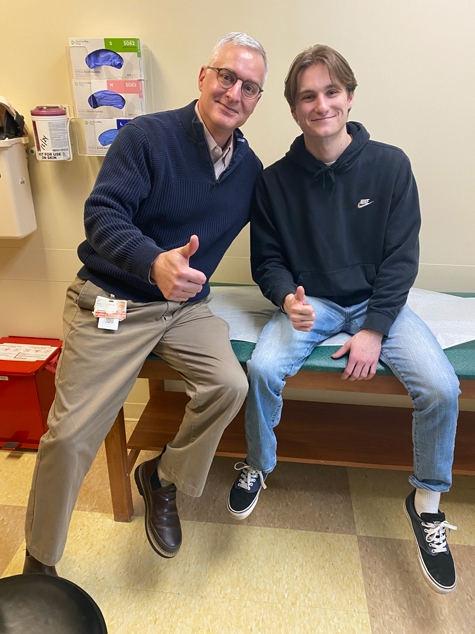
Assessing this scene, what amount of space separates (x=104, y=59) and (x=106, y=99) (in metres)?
0.13

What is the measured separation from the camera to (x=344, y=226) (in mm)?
1448

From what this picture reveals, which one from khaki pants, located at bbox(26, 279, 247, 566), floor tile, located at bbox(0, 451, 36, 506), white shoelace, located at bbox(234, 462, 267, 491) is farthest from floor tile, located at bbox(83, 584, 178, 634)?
floor tile, located at bbox(0, 451, 36, 506)

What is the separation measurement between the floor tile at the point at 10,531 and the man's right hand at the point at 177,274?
1.00 m

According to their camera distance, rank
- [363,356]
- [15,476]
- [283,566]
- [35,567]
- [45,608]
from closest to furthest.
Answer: [45,608]
[35,567]
[363,356]
[283,566]
[15,476]

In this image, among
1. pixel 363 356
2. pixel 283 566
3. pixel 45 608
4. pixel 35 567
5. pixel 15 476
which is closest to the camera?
pixel 45 608

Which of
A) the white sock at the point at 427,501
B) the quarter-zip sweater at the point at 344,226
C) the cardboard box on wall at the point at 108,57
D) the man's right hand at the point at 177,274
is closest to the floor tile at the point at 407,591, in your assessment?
the white sock at the point at 427,501

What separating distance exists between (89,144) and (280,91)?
715mm

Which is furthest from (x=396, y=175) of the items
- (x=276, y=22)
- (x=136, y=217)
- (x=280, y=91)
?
(x=136, y=217)

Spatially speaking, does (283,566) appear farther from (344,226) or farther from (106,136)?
(106,136)

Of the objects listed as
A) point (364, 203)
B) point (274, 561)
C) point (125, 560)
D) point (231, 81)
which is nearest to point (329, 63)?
point (231, 81)

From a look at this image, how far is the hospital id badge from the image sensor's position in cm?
126

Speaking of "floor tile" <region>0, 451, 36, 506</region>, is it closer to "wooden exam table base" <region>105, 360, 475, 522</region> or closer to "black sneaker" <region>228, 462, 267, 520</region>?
"wooden exam table base" <region>105, 360, 475, 522</region>

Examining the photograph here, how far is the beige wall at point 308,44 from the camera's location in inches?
60.8

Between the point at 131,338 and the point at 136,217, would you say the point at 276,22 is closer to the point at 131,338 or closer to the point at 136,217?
the point at 136,217
